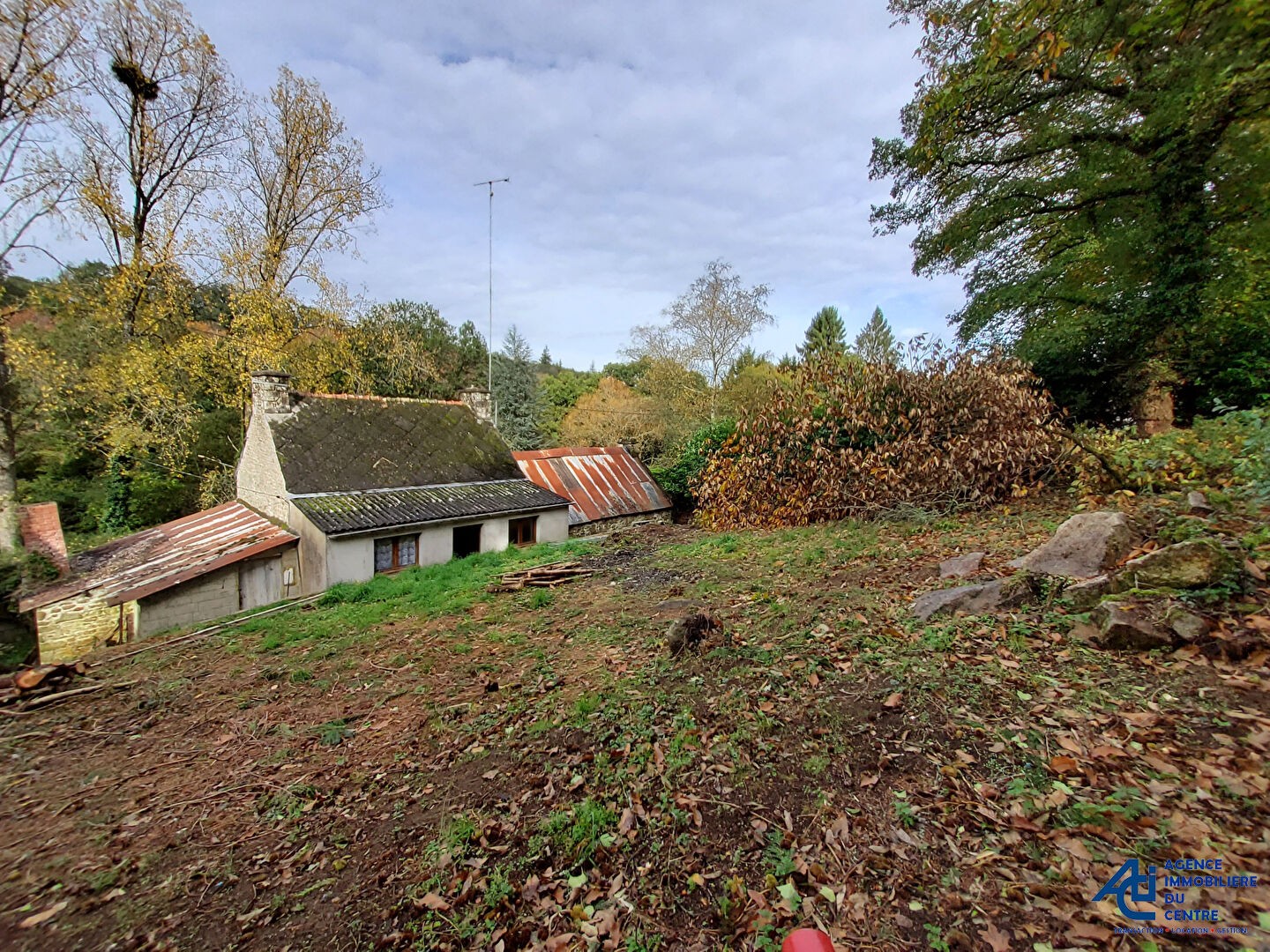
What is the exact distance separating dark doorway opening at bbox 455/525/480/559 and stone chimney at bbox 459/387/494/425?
4.98 m

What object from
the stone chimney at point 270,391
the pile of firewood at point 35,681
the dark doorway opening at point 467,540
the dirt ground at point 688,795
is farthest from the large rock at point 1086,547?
the stone chimney at point 270,391

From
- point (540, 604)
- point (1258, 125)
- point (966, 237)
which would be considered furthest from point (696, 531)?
point (1258, 125)

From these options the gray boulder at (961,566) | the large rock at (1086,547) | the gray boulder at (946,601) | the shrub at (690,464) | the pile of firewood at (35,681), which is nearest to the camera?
the large rock at (1086,547)

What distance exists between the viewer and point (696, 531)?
45.8ft

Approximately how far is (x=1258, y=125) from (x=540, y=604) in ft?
46.7

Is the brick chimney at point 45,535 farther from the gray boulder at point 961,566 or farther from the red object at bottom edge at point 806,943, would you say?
the gray boulder at point 961,566

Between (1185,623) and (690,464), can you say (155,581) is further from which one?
(690,464)

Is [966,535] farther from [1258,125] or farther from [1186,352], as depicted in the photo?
[1258,125]

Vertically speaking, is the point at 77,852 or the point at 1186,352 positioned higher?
the point at 1186,352

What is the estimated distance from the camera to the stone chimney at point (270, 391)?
1273 centimetres

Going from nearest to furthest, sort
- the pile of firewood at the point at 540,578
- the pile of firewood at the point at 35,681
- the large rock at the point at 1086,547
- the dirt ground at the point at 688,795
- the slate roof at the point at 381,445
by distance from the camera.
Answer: the dirt ground at the point at 688,795, the large rock at the point at 1086,547, the pile of firewood at the point at 35,681, the pile of firewood at the point at 540,578, the slate roof at the point at 381,445

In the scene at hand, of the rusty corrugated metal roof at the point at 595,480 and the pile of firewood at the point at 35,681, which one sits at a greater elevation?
the rusty corrugated metal roof at the point at 595,480

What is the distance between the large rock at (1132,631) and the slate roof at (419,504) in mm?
12736

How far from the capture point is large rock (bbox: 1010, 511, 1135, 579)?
441 cm
